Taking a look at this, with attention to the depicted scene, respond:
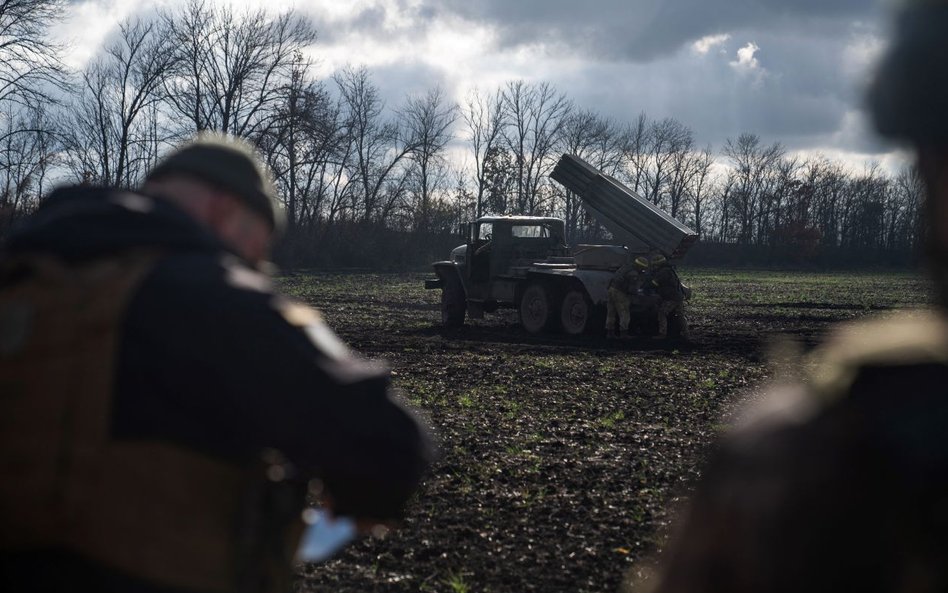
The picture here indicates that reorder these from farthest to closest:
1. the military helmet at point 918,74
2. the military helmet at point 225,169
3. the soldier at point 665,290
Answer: the soldier at point 665,290 → the military helmet at point 225,169 → the military helmet at point 918,74

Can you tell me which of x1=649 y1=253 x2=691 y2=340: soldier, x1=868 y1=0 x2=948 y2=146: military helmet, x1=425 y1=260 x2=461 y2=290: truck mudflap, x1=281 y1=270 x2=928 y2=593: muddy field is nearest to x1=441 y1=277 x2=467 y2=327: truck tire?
x1=425 y1=260 x2=461 y2=290: truck mudflap

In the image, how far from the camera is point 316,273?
4594cm

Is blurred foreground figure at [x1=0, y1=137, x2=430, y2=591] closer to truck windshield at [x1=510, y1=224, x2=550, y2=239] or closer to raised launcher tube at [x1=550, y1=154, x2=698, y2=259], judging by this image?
raised launcher tube at [x1=550, y1=154, x2=698, y2=259]

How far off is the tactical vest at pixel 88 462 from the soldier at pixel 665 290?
54.1 feet

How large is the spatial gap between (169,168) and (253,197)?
7.0 inches

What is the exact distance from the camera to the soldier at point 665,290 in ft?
58.5

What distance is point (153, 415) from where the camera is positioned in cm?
169

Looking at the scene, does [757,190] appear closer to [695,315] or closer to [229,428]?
[695,315]

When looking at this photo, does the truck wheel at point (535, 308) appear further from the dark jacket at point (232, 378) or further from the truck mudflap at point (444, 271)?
the dark jacket at point (232, 378)

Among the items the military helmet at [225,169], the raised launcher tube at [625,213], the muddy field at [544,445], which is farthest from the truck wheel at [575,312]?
the military helmet at [225,169]

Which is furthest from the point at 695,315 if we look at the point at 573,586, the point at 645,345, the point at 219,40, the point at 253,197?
the point at 219,40

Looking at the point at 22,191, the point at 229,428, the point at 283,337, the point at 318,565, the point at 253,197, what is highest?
the point at 22,191

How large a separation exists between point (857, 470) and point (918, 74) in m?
0.39

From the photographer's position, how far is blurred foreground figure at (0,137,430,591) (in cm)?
→ 169
